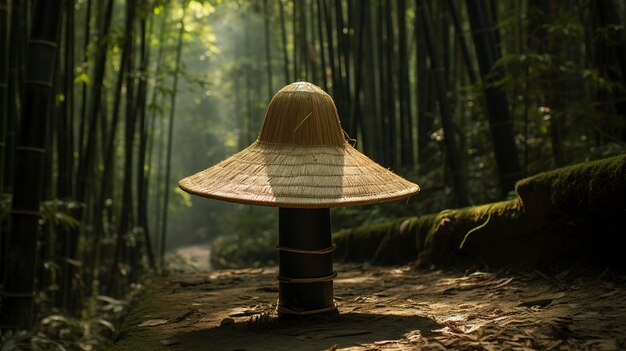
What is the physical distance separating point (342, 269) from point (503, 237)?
1.21 metres

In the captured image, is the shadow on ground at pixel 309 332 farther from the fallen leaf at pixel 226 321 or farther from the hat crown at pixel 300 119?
the hat crown at pixel 300 119

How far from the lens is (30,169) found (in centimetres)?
238

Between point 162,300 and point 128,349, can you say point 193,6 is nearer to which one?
point 162,300

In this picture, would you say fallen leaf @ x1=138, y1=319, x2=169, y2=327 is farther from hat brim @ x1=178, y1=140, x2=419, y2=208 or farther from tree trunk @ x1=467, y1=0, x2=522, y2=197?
tree trunk @ x1=467, y1=0, x2=522, y2=197

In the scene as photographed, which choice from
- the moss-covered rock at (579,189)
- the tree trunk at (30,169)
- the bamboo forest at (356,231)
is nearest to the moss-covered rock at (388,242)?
the bamboo forest at (356,231)

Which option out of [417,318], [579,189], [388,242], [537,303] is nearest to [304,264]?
[417,318]

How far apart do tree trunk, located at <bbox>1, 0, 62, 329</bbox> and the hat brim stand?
Result: 92cm

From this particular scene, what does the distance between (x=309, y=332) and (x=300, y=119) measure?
25.1 inches

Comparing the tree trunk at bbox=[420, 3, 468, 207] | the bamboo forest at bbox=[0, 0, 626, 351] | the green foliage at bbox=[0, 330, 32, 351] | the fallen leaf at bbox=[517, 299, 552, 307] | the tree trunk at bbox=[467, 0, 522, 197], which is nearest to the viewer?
the bamboo forest at bbox=[0, 0, 626, 351]

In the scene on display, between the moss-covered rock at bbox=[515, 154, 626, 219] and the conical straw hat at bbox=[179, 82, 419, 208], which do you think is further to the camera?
the moss-covered rock at bbox=[515, 154, 626, 219]

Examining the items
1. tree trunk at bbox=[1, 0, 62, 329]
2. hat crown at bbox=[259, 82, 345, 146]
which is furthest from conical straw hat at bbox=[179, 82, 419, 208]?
tree trunk at bbox=[1, 0, 62, 329]

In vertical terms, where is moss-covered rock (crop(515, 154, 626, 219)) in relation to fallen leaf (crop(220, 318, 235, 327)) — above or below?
above

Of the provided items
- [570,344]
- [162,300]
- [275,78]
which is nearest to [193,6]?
[162,300]

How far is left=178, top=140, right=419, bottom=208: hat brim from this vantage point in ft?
5.39
